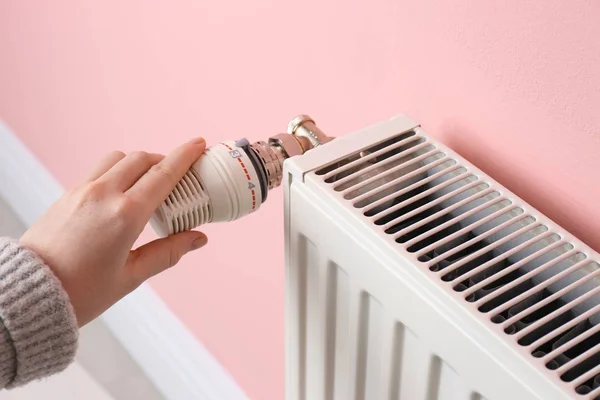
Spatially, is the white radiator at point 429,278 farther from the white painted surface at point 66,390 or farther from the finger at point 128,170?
the white painted surface at point 66,390

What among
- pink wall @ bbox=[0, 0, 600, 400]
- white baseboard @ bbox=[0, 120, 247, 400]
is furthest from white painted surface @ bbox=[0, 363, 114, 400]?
pink wall @ bbox=[0, 0, 600, 400]

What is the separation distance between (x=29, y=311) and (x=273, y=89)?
0.29m

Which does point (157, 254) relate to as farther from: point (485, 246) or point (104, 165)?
point (485, 246)

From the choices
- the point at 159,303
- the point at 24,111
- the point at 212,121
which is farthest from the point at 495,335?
the point at 24,111

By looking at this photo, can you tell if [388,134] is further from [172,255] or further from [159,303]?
[159,303]

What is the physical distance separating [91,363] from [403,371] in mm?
760

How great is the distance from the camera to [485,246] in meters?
0.48

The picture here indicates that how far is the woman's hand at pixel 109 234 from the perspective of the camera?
20.1 inches

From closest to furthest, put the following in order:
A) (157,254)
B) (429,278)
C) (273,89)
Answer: (429,278) < (157,254) < (273,89)

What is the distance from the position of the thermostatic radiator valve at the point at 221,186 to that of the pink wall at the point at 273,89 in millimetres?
101

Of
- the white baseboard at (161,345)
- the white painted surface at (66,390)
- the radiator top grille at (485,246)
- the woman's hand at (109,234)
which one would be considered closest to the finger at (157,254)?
the woman's hand at (109,234)

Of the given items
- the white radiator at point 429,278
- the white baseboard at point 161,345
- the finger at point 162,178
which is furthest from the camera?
the white baseboard at point 161,345

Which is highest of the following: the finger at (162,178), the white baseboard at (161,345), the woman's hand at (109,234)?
the finger at (162,178)

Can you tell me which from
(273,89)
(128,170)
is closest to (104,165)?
(128,170)
